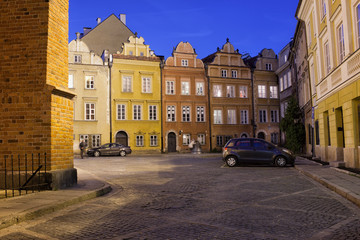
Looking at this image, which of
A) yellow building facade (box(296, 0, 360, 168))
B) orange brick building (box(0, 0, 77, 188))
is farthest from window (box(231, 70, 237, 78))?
orange brick building (box(0, 0, 77, 188))

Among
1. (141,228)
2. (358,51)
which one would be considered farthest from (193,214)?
(358,51)

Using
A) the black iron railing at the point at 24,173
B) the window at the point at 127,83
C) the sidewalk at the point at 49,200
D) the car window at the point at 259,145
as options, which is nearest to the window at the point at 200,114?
the window at the point at 127,83

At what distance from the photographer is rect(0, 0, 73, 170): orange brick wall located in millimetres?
8344

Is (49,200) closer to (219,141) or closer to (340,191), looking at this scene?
(340,191)

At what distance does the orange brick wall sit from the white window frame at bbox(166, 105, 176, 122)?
31.7 meters

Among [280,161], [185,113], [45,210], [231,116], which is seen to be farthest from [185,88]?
[45,210]

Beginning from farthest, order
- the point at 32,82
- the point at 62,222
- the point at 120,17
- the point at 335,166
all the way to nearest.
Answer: the point at 120,17 < the point at 335,166 < the point at 32,82 < the point at 62,222

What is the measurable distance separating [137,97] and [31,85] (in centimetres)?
3104

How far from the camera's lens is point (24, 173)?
27.3 ft

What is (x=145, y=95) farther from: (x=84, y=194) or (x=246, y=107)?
(x=84, y=194)

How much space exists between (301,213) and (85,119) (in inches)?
1317

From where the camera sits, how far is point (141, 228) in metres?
5.05

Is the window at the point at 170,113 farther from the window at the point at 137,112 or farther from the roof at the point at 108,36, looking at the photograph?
the roof at the point at 108,36

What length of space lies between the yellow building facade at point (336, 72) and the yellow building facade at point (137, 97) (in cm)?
2033
